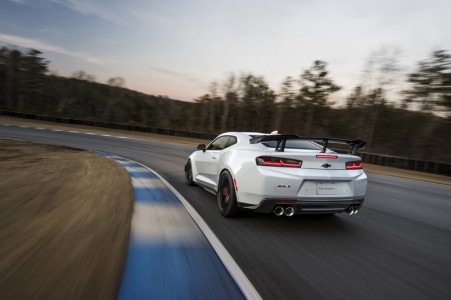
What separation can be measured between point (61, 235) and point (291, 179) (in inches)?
110

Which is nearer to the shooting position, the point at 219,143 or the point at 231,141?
the point at 231,141

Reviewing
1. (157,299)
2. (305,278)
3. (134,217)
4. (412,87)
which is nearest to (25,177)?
(134,217)

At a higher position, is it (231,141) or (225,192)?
Result: (231,141)

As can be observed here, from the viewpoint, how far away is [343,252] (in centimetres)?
379

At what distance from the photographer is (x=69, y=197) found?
5871 mm

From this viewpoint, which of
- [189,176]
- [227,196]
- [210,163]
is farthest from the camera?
[189,176]

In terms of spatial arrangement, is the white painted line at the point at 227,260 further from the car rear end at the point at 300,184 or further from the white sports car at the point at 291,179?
the car rear end at the point at 300,184

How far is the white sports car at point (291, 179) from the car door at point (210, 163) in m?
0.93

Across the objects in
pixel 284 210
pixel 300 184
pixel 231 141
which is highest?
pixel 231 141

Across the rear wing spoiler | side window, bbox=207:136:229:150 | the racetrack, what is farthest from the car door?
the rear wing spoiler

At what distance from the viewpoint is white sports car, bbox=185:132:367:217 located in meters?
4.33

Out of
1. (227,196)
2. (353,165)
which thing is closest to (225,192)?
(227,196)

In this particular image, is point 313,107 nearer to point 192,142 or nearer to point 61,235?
point 192,142

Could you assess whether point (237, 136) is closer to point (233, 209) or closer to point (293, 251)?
point (233, 209)
